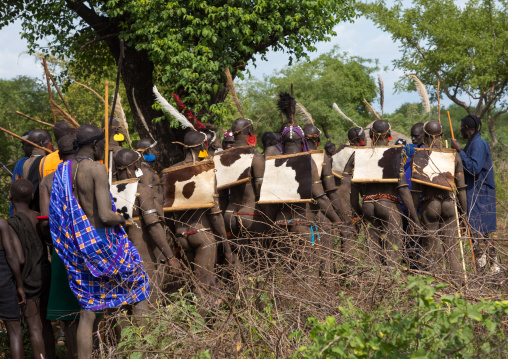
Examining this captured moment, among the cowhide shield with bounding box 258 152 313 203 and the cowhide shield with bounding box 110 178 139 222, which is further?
the cowhide shield with bounding box 258 152 313 203

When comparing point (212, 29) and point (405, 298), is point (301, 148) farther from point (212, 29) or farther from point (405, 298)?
point (212, 29)

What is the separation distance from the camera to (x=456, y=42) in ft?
69.1

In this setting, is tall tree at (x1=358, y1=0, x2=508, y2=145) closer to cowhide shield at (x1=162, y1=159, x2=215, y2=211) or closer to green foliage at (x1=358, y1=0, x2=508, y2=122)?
green foliage at (x1=358, y1=0, x2=508, y2=122)

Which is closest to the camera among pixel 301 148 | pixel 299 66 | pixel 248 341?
pixel 248 341

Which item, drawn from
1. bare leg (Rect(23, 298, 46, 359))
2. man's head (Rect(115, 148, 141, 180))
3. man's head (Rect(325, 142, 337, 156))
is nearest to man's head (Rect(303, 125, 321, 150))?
man's head (Rect(115, 148, 141, 180))

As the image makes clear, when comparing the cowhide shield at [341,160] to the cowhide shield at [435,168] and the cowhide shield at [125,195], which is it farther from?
the cowhide shield at [125,195]

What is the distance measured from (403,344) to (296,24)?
9749 millimetres

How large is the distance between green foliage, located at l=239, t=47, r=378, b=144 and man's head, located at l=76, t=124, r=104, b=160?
1931cm

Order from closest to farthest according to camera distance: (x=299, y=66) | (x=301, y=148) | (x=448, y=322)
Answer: (x=448, y=322)
(x=301, y=148)
(x=299, y=66)

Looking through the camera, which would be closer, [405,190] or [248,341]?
[248,341]

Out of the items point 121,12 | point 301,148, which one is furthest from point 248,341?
point 121,12

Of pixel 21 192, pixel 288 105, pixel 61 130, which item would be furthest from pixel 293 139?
pixel 21 192

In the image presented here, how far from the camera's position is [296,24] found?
11.9 m

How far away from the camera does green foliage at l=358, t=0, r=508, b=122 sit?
20.3m
